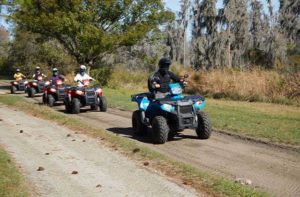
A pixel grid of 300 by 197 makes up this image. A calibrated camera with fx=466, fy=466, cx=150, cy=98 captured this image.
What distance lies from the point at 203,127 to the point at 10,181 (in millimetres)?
5080

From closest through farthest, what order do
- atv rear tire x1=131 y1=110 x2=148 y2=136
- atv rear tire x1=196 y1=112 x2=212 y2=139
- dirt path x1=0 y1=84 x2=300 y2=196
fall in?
1. dirt path x1=0 y1=84 x2=300 y2=196
2. atv rear tire x1=196 y1=112 x2=212 y2=139
3. atv rear tire x1=131 y1=110 x2=148 y2=136

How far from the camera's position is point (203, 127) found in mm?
10711

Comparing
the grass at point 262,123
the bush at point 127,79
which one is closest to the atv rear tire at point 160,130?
the grass at point 262,123

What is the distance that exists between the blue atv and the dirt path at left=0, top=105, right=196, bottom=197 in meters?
1.40

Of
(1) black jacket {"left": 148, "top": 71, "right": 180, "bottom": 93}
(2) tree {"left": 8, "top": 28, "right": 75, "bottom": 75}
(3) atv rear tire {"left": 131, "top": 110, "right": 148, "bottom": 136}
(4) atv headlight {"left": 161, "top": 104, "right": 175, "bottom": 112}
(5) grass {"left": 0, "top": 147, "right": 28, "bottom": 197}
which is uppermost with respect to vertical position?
(2) tree {"left": 8, "top": 28, "right": 75, "bottom": 75}

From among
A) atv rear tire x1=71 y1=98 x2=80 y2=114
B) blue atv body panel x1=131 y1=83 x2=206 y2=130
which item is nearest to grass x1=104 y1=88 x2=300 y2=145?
blue atv body panel x1=131 y1=83 x2=206 y2=130

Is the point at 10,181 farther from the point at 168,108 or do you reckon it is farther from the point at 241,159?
the point at 168,108

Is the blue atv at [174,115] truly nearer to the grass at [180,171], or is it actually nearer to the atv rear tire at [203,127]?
the atv rear tire at [203,127]

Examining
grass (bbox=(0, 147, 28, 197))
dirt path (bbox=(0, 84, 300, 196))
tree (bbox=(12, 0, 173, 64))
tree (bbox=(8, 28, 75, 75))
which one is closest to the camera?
grass (bbox=(0, 147, 28, 197))

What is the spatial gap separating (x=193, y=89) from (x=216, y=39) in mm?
34421

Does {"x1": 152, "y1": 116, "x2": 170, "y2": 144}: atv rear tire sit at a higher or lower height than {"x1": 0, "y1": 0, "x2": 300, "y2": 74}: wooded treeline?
lower

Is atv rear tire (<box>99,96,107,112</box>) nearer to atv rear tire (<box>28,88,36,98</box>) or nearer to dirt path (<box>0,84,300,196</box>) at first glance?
dirt path (<box>0,84,300,196</box>)

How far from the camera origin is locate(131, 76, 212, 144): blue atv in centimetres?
1038

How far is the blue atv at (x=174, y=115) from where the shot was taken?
10.4m
